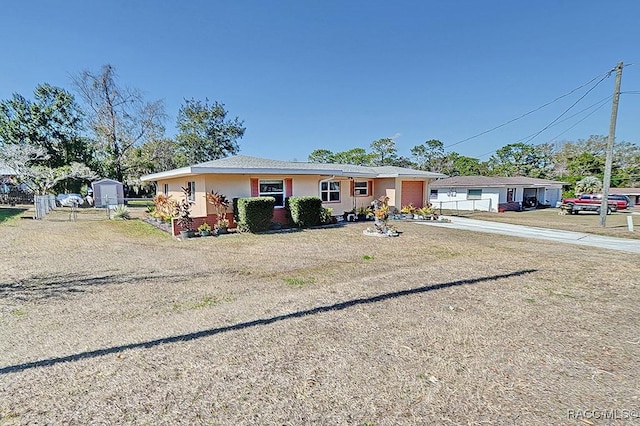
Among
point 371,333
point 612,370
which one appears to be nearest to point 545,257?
point 612,370

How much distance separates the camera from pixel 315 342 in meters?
3.35

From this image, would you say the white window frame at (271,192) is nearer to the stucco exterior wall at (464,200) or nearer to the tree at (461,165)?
the stucco exterior wall at (464,200)

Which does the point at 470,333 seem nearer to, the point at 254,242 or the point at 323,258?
the point at 323,258

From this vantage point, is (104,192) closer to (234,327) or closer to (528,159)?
(234,327)

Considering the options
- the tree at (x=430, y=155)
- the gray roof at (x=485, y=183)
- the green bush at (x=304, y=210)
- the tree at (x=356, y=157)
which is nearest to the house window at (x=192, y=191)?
the green bush at (x=304, y=210)

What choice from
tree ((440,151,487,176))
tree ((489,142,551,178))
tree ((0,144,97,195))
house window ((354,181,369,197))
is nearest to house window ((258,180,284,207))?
house window ((354,181,369,197))

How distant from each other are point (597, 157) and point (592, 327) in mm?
50667

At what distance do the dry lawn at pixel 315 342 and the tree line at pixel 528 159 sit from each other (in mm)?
39485

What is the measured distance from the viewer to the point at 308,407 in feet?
7.57

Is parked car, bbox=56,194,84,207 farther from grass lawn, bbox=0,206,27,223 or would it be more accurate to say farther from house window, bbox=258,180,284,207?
house window, bbox=258,180,284,207

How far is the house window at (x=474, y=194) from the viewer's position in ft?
83.8

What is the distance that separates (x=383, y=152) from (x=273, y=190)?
42.1 m

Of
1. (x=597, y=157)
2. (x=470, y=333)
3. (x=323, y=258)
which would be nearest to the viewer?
(x=470, y=333)

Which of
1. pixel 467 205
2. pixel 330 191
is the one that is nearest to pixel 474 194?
pixel 467 205
